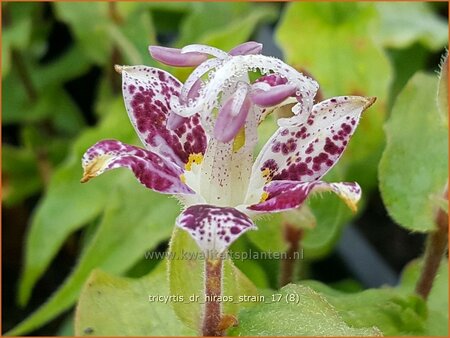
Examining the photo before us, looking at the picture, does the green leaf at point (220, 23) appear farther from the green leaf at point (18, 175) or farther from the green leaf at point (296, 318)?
the green leaf at point (296, 318)

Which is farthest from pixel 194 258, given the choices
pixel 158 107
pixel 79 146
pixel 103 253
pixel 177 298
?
pixel 79 146

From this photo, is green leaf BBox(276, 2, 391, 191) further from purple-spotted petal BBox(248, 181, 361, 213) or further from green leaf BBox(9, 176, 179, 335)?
purple-spotted petal BBox(248, 181, 361, 213)

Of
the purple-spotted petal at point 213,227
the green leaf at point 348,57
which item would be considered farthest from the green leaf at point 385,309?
the green leaf at point 348,57

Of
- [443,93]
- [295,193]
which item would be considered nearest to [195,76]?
[295,193]

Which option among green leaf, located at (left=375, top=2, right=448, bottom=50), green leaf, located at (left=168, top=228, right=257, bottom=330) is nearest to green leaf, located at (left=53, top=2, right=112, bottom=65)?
green leaf, located at (left=375, top=2, right=448, bottom=50)

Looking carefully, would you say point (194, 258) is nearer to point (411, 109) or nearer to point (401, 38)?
point (411, 109)
